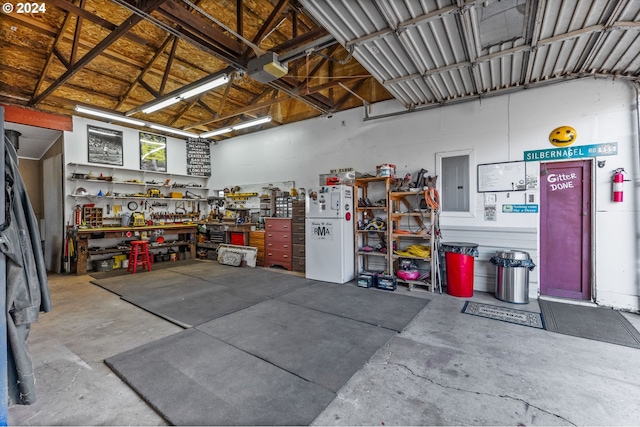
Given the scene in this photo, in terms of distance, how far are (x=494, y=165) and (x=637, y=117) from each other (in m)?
1.67

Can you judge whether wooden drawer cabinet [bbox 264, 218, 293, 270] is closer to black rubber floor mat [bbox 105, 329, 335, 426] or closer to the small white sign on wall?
the small white sign on wall

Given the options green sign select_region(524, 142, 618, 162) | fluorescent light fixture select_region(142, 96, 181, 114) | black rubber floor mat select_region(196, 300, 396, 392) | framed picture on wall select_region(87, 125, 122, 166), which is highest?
fluorescent light fixture select_region(142, 96, 181, 114)

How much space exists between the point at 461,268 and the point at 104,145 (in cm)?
855

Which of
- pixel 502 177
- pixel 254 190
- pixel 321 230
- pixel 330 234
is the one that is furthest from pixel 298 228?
pixel 502 177

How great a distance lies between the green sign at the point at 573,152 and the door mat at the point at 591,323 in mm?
2121

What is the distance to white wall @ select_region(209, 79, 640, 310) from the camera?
3.73 meters

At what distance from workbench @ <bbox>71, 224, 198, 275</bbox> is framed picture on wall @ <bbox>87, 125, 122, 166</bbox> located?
1911mm

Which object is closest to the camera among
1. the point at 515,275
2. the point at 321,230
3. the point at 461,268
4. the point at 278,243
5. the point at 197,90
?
the point at 515,275

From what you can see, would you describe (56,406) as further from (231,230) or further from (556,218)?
(556,218)

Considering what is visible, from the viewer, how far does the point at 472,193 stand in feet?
15.5

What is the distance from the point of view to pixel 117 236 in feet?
21.8

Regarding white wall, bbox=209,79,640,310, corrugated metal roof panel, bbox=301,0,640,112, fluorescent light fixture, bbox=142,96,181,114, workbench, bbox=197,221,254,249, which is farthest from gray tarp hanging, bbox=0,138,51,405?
workbench, bbox=197,221,254,249

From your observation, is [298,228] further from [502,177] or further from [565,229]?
[565,229]

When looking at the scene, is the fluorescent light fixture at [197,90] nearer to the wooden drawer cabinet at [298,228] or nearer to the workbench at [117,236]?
the workbench at [117,236]
